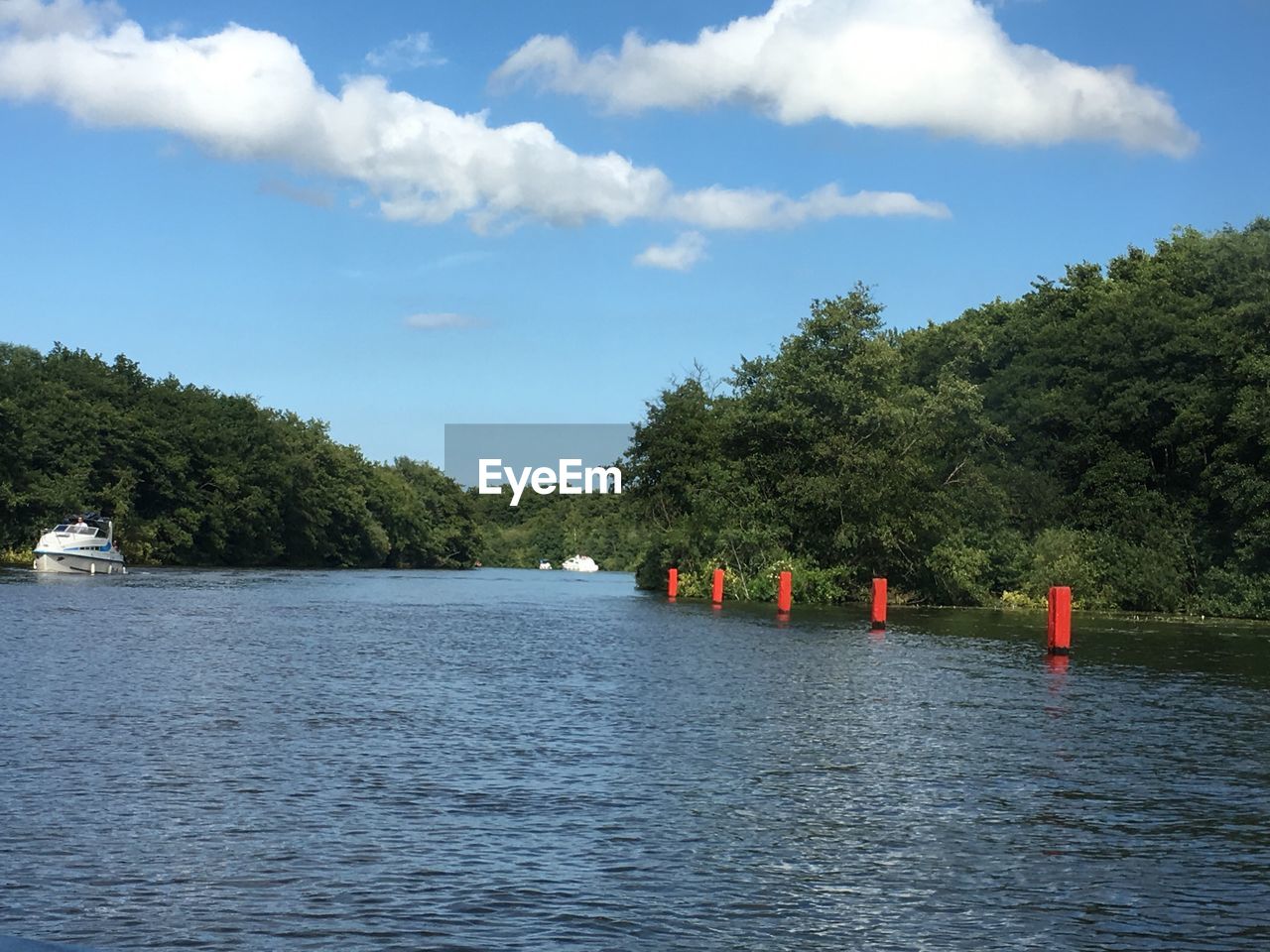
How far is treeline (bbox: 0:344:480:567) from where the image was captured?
99438 millimetres

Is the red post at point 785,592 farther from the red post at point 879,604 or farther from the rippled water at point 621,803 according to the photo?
the rippled water at point 621,803

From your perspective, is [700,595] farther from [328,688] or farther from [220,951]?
[220,951]

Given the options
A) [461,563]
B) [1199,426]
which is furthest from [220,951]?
[461,563]

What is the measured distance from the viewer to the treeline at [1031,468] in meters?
57.8

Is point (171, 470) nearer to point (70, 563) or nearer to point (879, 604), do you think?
point (70, 563)

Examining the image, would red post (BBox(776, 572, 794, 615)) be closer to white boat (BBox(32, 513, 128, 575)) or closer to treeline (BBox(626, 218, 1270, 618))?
treeline (BBox(626, 218, 1270, 618))

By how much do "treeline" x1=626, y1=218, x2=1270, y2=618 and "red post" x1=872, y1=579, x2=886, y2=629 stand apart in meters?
17.2

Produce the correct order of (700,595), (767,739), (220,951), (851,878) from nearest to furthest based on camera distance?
1. (220,951)
2. (851,878)
3. (767,739)
4. (700,595)

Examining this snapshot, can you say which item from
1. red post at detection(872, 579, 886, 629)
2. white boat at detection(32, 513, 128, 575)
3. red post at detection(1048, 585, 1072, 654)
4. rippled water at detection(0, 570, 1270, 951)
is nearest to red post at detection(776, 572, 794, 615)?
red post at detection(872, 579, 886, 629)

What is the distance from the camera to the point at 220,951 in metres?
8.38

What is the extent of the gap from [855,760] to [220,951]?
955cm

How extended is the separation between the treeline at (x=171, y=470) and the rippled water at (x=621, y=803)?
76.9 m

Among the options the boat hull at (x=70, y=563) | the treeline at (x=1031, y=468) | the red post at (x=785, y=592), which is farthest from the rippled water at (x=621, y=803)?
the boat hull at (x=70, y=563)

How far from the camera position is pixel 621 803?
43.9ft
